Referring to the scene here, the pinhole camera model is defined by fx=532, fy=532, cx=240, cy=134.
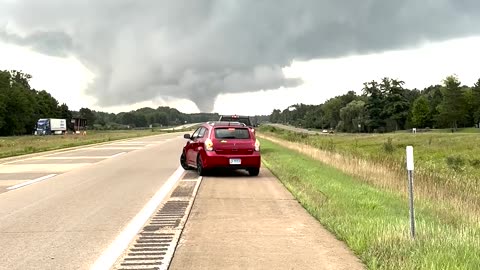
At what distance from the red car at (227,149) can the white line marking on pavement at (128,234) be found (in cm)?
340

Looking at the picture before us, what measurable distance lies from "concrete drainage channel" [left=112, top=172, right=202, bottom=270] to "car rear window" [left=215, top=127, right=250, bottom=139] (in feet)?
17.5

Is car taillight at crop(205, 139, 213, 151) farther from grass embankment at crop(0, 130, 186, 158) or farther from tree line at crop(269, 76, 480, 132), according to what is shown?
tree line at crop(269, 76, 480, 132)

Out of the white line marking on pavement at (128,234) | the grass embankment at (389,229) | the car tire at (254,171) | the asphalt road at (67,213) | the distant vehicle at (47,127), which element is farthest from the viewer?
the distant vehicle at (47,127)

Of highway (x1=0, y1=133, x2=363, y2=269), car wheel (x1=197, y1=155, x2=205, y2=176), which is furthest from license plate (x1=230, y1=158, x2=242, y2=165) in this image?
highway (x1=0, y1=133, x2=363, y2=269)

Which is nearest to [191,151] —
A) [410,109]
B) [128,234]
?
[128,234]

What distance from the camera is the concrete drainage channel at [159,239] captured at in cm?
608

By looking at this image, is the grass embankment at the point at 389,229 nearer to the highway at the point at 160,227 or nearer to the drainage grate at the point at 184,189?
the highway at the point at 160,227

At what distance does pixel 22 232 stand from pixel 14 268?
86.0 inches

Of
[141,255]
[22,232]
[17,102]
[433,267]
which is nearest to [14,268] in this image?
[141,255]

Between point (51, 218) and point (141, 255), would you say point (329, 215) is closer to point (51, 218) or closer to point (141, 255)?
point (141, 255)

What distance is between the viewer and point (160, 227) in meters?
8.16

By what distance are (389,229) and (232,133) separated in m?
9.88

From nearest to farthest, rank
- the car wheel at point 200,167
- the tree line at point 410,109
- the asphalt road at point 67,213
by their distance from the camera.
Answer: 1. the asphalt road at point 67,213
2. the car wheel at point 200,167
3. the tree line at point 410,109

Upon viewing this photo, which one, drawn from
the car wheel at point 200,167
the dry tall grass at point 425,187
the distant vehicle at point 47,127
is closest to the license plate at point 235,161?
the car wheel at point 200,167
